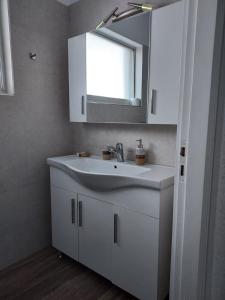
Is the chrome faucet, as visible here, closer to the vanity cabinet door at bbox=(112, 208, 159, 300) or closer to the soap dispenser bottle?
the soap dispenser bottle

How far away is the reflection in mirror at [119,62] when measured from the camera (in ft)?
4.55

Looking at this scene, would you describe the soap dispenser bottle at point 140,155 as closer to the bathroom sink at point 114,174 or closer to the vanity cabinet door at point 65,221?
the bathroom sink at point 114,174

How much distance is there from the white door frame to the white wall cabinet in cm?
36

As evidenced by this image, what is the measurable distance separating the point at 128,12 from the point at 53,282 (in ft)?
6.52

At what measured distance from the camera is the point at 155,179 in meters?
1.09

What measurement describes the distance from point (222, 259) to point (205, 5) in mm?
762

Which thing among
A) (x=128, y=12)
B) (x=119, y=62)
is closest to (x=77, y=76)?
(x=119, y=62)

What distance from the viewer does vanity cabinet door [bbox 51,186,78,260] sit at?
1579mm

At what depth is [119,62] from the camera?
1.57m

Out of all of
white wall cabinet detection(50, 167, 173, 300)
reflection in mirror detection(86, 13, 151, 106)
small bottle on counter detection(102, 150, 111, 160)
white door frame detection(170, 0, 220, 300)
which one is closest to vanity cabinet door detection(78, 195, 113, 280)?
white wall cabinet detection(50, 167, 173, 300)

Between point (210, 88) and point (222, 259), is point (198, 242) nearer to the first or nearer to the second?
point (222, 259)

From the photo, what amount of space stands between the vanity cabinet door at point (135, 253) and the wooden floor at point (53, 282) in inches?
7.8

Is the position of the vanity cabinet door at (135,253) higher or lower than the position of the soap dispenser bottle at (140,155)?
lower

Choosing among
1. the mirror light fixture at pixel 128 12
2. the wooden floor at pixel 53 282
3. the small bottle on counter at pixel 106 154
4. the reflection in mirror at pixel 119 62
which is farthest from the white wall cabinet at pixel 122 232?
the mirror light fixture at pixel 128 12
